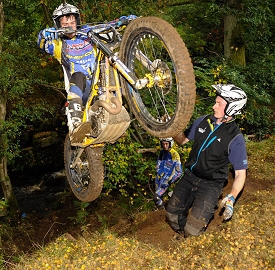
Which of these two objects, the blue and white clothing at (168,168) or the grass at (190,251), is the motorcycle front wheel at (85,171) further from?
the blue and white clothing at (168,168)

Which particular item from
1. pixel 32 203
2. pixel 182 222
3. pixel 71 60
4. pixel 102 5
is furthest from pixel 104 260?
pixel 32 203

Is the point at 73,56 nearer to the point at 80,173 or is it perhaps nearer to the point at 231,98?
the point at 80,173

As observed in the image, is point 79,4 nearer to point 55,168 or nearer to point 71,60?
point 71,60

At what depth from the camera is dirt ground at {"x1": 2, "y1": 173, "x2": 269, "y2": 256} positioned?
847 centimetres

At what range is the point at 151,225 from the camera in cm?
915

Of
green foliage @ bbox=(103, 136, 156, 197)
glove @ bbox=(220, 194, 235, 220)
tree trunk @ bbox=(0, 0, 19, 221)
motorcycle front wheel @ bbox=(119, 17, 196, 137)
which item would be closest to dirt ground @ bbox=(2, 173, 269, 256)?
tree trunk @ bbox=(0, 0, 19, 221)

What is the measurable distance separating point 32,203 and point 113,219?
467 centimetres

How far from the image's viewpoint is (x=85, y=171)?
622 centimetres

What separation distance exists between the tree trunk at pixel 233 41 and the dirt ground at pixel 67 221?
6666 mm

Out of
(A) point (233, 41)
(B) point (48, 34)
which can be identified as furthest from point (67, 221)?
(B) point (48, 34)

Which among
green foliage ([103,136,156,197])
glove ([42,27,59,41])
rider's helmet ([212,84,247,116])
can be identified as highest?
glove ([42,27,59,41])

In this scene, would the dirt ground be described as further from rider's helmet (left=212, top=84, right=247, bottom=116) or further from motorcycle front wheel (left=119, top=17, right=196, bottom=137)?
motorcycle front wheel (left=119, top=17, right=196, bottom=137)

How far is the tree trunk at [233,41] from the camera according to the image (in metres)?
15.3

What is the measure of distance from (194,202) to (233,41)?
10.9m
